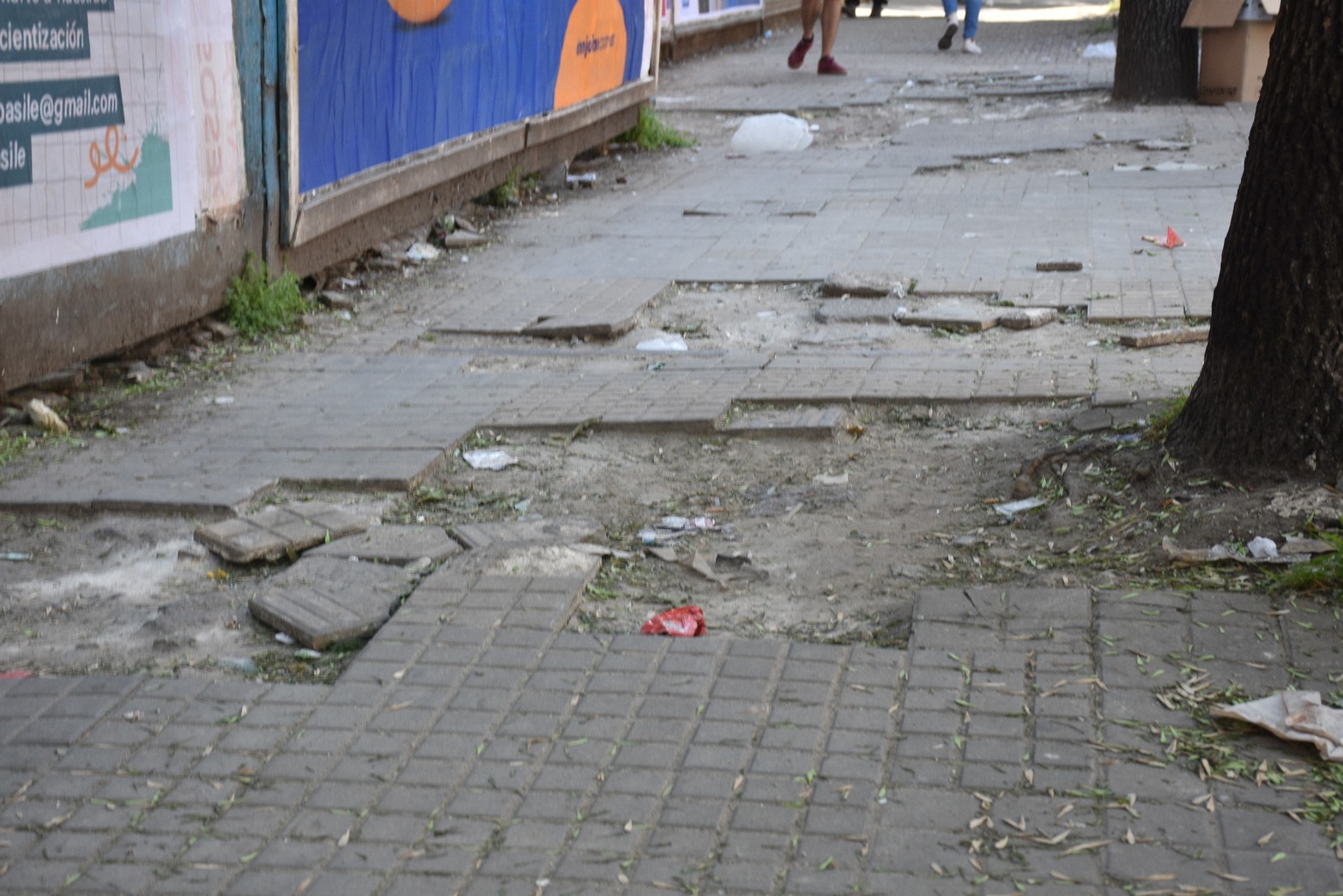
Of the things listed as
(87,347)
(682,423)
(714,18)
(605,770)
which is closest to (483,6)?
(87,347)

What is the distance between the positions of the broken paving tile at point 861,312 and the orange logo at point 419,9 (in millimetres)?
2924

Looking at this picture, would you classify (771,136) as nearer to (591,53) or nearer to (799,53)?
(591,53)

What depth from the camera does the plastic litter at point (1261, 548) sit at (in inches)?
141

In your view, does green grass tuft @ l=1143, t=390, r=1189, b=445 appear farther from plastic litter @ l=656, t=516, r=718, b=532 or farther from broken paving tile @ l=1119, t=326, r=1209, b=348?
broken paving tile @ l=1119, t=326, r=1209, b=348

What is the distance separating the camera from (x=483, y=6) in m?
9.12

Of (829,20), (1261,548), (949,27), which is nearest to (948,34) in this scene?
(949,27)

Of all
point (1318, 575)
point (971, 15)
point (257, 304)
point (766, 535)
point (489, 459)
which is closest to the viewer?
point (1318, 575)

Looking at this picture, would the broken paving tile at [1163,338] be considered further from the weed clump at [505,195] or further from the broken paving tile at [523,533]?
the weed clump at [505,195]

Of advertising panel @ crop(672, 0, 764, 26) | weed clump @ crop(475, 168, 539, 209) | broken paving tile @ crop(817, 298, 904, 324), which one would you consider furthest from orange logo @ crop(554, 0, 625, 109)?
advertising panel @ crop(672, 0, 764, 26)

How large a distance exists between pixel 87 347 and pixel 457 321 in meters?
1.81

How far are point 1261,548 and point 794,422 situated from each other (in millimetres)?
1873

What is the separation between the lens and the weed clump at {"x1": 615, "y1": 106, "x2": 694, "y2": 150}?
42.1ft

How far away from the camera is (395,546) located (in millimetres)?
4094

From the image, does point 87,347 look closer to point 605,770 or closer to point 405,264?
point 405,264
